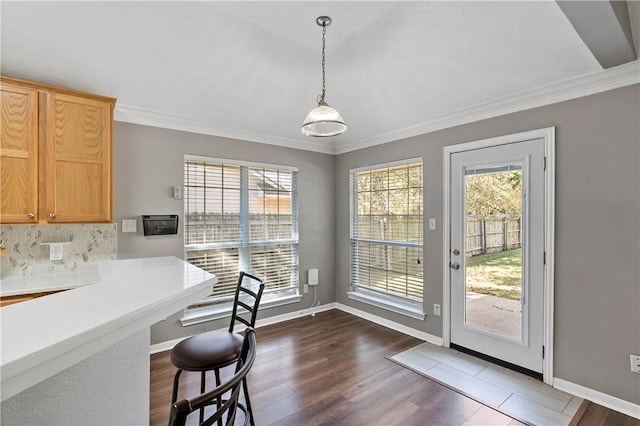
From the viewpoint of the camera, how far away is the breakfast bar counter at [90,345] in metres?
0.66

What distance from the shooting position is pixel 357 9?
2.07 m

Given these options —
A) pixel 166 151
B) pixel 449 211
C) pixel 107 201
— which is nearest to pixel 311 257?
pixel 449 211

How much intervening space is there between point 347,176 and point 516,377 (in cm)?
297

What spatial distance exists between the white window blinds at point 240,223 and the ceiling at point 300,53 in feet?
2.36

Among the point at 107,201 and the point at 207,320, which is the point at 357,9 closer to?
the point at 107,201

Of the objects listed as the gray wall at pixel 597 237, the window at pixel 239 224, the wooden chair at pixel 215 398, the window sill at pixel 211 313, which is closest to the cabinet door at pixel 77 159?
the window at pixel 239 224

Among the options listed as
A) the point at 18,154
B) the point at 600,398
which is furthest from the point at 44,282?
the point at 600,398

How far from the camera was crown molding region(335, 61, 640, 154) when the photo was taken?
7.65 feet

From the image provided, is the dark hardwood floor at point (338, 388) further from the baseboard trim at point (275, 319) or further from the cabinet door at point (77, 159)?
the cabinet door at point (77, 159)

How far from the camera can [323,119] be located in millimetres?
1995

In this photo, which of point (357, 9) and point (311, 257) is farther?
point (311, 257)

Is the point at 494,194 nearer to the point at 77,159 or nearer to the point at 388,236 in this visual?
the point at 388,236

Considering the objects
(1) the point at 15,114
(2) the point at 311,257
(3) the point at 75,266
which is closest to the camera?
(1) the point at 15,114

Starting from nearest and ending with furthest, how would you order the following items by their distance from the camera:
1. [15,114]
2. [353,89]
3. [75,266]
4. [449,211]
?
[15,114]
[75,266]
[353,89]
[449,211]
